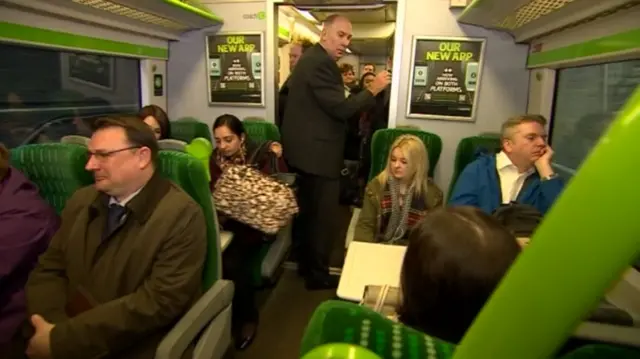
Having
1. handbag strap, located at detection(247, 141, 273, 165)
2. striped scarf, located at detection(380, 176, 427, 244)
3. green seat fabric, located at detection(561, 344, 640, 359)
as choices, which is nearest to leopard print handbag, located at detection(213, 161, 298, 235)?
handbag strap, located at detection(247, 141, 273, 165)

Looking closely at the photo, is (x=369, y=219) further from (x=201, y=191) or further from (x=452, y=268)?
(x=452, y=268)

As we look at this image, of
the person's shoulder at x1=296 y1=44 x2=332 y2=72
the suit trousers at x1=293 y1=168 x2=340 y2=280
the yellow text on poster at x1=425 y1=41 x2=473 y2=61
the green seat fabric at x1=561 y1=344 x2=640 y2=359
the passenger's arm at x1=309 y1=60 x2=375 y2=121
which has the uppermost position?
the yellow text on poster at x1=425 y1=41 x2=473 y2=61

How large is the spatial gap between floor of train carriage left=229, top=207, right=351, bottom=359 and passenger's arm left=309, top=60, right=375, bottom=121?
4.58 feet

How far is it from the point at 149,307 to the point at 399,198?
5.51 feet

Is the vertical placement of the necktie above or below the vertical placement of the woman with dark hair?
below

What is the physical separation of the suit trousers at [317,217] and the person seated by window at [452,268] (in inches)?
105

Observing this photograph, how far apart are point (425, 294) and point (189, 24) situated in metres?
3.68

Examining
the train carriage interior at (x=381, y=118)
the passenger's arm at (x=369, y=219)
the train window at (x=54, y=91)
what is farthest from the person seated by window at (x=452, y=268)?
the train window at (x=54, y=91)

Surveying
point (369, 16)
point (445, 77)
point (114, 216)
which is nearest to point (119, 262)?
point (114, 216)

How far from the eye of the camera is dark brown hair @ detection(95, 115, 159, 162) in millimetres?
1950

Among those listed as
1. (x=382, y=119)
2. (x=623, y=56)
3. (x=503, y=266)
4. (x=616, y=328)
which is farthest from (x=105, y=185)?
(x=382, y=119)

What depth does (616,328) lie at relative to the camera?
722mm

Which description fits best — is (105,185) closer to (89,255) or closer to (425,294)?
(89,255)

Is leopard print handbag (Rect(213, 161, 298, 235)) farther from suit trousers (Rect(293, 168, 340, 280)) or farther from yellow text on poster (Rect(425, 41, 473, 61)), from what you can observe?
yellow text on poster (Rect(425, 41, 473, 61))
